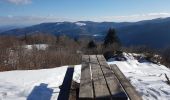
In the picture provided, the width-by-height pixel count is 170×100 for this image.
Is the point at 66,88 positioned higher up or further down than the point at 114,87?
further down

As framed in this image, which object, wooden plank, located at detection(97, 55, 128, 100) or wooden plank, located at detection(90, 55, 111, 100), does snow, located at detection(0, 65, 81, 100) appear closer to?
wooden plank, located at detection(90, 55, 111, 100)

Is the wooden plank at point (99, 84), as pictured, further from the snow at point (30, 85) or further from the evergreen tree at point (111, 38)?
the evergreen tree at point (111, 38)

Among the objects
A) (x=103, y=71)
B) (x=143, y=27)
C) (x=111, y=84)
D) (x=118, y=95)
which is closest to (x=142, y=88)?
(x=103, y=71)

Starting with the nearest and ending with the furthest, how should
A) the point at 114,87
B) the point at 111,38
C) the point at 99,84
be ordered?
the point at 114,87
the point at 99,84
the point at 111,38

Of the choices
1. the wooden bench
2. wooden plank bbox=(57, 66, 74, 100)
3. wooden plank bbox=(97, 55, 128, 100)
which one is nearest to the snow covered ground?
wooden plank bbox=(57, 66, 74, 100)

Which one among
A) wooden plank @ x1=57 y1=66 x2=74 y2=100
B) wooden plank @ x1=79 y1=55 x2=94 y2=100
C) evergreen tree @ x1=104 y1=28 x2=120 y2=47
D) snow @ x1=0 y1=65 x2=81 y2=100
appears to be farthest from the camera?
evergreen tree @ x1=104 y1=28 x2=120 y2=47

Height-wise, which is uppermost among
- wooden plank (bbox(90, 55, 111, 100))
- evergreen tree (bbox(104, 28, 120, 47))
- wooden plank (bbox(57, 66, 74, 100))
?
wooden plank (bbox(90, 55, 111, 100))

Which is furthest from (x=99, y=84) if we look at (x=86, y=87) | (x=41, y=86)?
(x=41, y=86)

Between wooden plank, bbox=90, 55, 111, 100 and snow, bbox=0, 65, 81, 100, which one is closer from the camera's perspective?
wooden plank, bbox=90, 55, 111, 100

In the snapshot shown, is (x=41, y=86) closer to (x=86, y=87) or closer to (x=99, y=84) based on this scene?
(x=99, y=84)

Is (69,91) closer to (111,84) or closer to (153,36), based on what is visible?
(111,84)

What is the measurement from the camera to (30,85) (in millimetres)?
6551

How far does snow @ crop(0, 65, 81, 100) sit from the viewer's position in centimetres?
573

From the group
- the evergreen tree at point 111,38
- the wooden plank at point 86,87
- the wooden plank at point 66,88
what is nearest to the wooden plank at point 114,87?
the wooden plank at point 86,87
